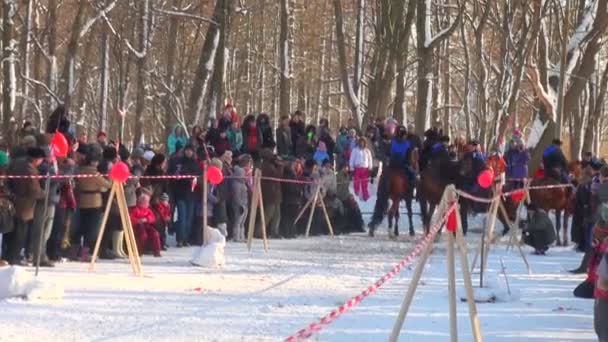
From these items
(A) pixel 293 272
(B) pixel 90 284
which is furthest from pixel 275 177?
(B) pixel 90 284

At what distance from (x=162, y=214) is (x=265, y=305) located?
23.6ft

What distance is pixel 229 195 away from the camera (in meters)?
25.5

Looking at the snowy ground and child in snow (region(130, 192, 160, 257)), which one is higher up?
child in snow (region(130, 192, 160, 257))

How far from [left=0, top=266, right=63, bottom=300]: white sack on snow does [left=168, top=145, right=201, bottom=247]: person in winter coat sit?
8.66 meters

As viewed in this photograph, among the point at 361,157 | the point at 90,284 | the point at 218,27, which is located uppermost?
the point at 218,27

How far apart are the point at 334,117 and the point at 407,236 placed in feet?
187

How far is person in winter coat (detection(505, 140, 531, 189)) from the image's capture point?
31359 mm

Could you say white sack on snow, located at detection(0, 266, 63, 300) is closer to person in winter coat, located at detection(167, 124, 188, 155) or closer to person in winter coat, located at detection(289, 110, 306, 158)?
person in winter coat, located at detection(167, 124, 188, 155)

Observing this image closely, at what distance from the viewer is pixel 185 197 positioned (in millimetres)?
24172

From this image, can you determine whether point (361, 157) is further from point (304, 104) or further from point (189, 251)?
point (304, 104)

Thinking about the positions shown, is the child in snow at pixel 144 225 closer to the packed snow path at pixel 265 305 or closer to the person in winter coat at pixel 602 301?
the packed snow path at pixel 265 305

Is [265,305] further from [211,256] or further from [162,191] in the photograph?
[162,191]

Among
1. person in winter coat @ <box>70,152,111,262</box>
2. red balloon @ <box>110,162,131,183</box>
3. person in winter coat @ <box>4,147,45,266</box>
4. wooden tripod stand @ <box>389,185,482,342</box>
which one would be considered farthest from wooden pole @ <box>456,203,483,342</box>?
person in winter coat @ <box>70,152,111,262</box>

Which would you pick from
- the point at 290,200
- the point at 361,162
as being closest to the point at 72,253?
the point at 290,200
